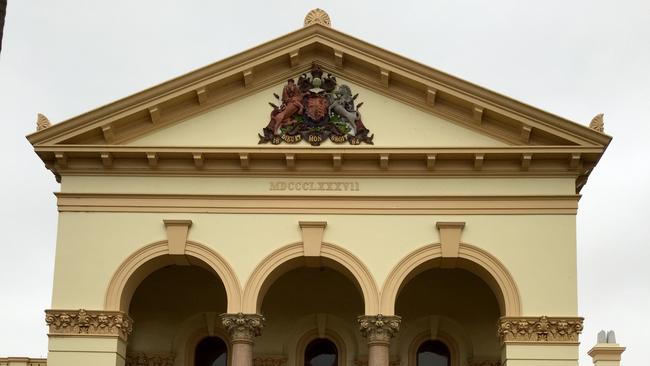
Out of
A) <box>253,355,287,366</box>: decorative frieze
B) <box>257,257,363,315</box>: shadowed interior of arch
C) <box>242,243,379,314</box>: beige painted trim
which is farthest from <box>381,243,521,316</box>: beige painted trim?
<box>253,355,287,366</box>: decorative frieze

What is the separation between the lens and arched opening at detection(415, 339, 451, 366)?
3291cm

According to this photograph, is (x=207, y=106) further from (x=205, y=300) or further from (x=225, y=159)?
(x=205, y=300)

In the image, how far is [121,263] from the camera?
30.2 m

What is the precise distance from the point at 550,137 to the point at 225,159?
7295 mm

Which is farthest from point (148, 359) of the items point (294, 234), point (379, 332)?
point (379, 332)

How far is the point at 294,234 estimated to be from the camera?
30344 millimetres

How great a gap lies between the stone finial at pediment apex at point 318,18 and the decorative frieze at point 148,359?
8.62 meters

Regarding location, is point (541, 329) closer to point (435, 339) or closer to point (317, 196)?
point (435, 339)

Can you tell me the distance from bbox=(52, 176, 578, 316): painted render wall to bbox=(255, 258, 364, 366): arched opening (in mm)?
2482

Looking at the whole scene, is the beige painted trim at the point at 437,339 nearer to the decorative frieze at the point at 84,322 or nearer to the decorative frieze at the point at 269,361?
the decorative frieze at the point at 269,361

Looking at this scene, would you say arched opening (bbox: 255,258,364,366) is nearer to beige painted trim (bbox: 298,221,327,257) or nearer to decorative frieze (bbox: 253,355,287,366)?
decorative frieze (bbox: 253,355,287,366)

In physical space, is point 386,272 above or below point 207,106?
below

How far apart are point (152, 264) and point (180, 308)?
288cm

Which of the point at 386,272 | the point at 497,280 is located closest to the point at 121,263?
the point at 386,272
